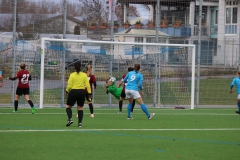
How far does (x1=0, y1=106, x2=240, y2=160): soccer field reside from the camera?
10.5 m

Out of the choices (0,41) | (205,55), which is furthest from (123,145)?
(205,55)

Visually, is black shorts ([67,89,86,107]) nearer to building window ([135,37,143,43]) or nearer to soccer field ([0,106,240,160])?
soccer field ([0,106,240,160])

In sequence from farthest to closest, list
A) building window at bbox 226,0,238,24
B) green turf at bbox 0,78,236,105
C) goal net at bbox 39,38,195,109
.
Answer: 1. building window at bbox 226,0,238,24
2. green turf at bbox 0,78,236,105
3. goal net at bbox 39,38,195,109

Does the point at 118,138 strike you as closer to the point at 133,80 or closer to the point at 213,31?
the point at 133,80

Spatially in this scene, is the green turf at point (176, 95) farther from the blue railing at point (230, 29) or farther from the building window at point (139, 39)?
the blue railing at point (230, 29)

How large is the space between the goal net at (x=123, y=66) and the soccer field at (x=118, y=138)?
16.7ft

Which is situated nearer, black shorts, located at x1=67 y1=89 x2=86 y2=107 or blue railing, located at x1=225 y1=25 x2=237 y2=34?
black shorts, located at x1=67 y1=89 x2=86 y2=107

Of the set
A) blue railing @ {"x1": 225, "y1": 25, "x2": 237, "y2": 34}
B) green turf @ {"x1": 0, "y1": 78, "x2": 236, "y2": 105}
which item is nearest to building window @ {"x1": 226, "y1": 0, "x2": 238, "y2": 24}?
blue railing @ {"x1": 225, "y1": 25, "x2": 237, "y2": 34}

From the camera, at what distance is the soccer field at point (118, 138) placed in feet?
34.6

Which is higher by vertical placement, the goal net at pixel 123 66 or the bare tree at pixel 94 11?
the bare tree at pixel 94 11

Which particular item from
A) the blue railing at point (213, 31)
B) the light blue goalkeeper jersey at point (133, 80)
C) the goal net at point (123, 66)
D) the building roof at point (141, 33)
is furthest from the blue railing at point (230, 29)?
the light blue goalkeeper jersey at point (133, 80)

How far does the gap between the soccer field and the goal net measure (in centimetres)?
509

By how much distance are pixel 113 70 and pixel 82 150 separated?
1414 cm

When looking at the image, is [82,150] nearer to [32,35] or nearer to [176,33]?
[32,35]
